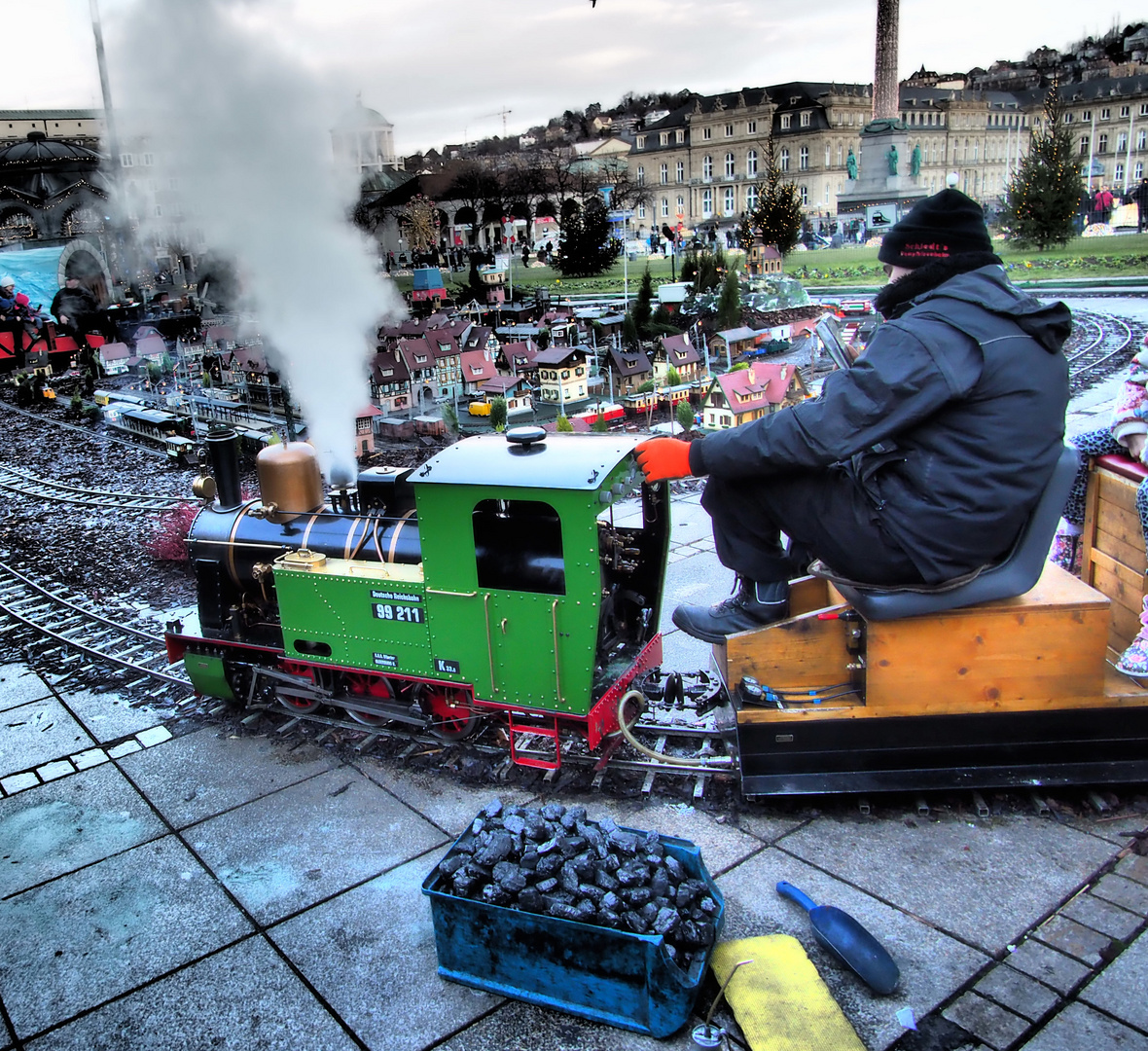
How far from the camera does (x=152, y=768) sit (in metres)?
6.24

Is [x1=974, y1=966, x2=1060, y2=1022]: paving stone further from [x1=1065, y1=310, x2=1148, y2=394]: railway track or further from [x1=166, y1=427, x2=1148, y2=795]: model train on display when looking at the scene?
[x1=1065, y1=310, x2=1148, y2=394]: railway track

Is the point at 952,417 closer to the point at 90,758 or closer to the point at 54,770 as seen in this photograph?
the point at 90,758

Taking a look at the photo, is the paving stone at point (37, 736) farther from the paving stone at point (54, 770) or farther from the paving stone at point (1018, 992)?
the paving stone at point (1018, 992)

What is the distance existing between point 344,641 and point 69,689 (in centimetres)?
320

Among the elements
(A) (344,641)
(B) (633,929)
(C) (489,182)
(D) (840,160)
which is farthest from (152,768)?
(D) (840,160)

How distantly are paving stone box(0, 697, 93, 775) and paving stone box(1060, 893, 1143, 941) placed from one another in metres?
6.43

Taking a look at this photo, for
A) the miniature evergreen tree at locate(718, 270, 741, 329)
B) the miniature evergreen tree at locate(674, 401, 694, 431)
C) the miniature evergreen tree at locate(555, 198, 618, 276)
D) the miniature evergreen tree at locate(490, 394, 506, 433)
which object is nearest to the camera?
the miniature evergreen tree at locate(674, 401, 694, 431)

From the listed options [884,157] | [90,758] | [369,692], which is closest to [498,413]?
[369,692]

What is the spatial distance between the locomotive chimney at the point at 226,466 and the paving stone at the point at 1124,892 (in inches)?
242

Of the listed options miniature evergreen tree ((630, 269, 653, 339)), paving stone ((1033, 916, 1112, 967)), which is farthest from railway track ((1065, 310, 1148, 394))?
paving stone ((1033, 916, 1112, 967))

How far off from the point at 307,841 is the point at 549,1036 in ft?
6.91

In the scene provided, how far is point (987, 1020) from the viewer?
3.68m

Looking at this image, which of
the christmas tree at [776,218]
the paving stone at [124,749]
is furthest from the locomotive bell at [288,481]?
the christmas tree at [776,218]

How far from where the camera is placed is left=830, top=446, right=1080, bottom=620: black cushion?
4.35 meters
